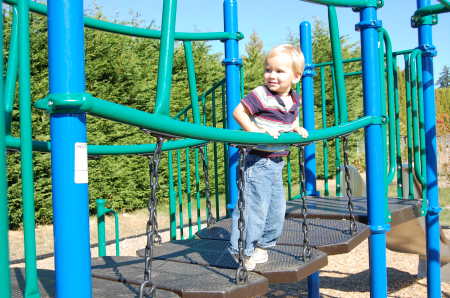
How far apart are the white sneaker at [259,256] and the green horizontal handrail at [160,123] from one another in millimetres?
469

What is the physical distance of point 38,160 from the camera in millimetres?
7082

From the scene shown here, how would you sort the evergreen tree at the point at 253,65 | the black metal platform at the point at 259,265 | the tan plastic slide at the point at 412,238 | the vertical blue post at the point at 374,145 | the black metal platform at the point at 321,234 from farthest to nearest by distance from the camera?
the evergreen tree at the point at 253,65
the tan plastic slide at the point at 412,238
the vertical blue post at the point at 374,145
the black metal platform at the point at 321,234
the black metal platform at the point at 259,265

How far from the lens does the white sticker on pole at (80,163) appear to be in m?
1.20

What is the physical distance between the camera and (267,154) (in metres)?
2.06

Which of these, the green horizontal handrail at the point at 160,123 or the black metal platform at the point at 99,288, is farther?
the black metal platform at the point at 99,288

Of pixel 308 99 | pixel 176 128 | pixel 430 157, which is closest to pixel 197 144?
pixel 308 99

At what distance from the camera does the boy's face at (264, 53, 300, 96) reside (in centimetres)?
209

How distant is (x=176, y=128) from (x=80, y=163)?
31 centimetres

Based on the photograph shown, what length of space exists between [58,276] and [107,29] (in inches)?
73.2

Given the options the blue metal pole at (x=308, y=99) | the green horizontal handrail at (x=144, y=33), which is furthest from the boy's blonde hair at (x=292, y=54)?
the blue metal pole at (x=308, y=99)

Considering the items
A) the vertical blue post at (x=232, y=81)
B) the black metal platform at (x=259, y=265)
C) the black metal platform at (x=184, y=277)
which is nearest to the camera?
the black metal platform at (x=184, y=277)

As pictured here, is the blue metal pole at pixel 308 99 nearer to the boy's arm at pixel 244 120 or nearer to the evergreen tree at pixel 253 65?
the boy's arm at pixel 244 120

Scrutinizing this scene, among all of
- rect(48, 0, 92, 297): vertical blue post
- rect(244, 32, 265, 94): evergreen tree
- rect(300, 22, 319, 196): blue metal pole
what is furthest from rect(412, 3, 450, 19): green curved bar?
rect(244, 32, 265, 94): evergreen tree

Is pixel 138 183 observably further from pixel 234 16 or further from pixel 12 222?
pixel 234 16
